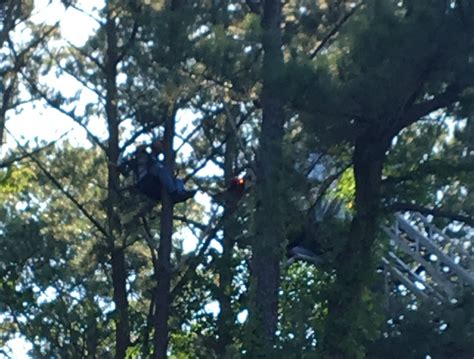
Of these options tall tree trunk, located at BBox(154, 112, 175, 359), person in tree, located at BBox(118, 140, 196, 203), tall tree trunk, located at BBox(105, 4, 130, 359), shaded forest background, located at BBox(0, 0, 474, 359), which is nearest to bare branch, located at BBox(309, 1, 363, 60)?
shaded forest background, located at BBox(0, 0, 474, 359)

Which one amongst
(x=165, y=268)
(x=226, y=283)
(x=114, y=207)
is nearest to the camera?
(x=165, y=268)

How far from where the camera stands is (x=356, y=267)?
2066 centimetres

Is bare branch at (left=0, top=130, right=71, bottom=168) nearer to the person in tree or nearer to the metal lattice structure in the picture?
the person in tree

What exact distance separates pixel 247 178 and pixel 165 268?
1.79 meters

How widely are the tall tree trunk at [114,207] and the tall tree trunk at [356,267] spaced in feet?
13.2

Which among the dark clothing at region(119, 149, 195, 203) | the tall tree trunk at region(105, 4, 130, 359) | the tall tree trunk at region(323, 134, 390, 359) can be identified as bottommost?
the tall tree trunk at region(323, 134, 390, 359)

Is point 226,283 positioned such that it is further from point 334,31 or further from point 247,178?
point 334,31

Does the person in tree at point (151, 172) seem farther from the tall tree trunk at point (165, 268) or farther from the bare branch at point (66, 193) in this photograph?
the bare branch at point (66, 193)

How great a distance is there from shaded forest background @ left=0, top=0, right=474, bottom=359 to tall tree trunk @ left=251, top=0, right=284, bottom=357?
0.03 metres

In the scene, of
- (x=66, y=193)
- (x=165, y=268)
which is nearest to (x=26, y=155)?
(x=66, y=193)

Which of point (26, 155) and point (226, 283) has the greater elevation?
point (26, 155)

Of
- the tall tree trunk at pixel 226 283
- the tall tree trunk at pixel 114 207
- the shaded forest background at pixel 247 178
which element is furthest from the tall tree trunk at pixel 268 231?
the tall tree trunk at pixel 114 207

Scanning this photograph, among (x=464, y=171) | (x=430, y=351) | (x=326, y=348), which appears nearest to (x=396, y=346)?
(x=430, y=351)

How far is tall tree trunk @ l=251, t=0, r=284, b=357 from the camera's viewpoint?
20.0 meters
